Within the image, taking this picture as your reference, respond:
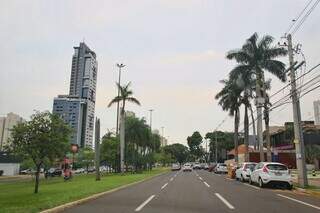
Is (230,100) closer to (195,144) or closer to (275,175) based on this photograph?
(275,175)

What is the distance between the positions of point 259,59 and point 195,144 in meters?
126

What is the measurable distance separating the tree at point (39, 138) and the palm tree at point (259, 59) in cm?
2606

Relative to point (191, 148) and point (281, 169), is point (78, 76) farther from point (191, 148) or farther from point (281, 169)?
point (191, 148)

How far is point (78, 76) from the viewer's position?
213 feet

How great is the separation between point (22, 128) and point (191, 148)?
14895cm

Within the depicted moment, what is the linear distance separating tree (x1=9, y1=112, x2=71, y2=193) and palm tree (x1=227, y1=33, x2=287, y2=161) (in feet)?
85.5

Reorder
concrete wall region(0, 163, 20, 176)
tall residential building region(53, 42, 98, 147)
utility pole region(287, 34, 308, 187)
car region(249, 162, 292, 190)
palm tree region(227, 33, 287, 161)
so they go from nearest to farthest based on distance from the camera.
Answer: car region(249, 162, 292, 190) < utility pole region(287, 34, 308, 187) < palm tree region(227, 33, 287, 161) < tall residential building region(53, 42, 98, 147) < concrete wall region(0, 163, 20, 176)

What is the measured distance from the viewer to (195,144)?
168125 millimetres

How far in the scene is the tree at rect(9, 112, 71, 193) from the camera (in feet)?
74.9

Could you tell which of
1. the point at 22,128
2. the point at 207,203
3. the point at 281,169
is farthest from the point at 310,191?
the point at 22,128

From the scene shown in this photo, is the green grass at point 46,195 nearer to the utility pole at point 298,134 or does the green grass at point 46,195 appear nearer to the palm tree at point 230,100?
the utility pole at point 298,134

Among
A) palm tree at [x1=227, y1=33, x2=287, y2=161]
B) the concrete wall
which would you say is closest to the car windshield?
palm tree at [x1=227, y1=33, x2=287, y2=161]

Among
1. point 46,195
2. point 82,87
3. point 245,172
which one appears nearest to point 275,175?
point 245,172

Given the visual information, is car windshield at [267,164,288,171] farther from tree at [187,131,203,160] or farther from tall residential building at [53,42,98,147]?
tree at [187,131,203,160]
